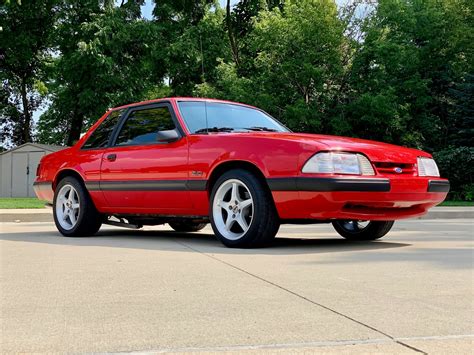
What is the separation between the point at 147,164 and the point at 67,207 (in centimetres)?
171

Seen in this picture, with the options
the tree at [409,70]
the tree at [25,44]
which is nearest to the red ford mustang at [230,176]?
the tree at [409,70]

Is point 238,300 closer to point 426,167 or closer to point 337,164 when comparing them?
point 337,164

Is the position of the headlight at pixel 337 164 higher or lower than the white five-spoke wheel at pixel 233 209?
higher

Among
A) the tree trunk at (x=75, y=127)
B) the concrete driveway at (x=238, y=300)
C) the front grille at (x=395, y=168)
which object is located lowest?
the concrete driveway at (x=238, y=300)

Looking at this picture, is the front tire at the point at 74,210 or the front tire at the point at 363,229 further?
the front tire at the point at 74,210

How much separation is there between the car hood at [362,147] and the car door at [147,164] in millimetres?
1277

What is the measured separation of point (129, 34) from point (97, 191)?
2314 centimetres

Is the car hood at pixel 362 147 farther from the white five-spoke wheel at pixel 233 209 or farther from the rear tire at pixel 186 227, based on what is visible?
the rear tire at pixel 186 227

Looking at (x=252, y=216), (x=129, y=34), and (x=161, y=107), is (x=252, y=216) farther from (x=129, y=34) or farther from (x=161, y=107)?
(x=129, y=34)

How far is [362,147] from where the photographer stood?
607cm

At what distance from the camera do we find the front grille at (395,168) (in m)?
6.06

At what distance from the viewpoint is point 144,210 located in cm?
738

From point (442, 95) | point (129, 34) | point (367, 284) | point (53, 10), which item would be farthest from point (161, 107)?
point (53, 10)

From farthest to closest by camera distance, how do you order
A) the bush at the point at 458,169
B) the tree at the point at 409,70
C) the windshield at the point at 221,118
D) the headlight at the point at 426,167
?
1. the tree at the point at 409,70
2. the bush at the point at 458,169
3. the windshield at the point at 221,118
4. the headlight at the point at 426,167
